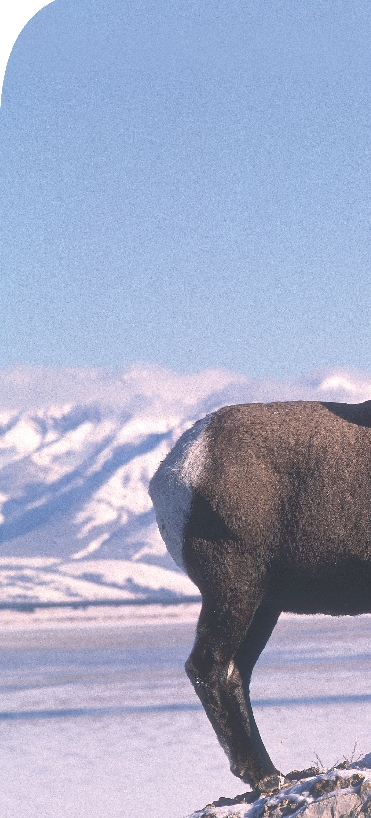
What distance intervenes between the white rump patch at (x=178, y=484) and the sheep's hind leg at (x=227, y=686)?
623 mm

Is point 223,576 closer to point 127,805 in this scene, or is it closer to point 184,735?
point 127,805

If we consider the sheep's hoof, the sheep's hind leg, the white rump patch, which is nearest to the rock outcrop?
the sheep's hoof

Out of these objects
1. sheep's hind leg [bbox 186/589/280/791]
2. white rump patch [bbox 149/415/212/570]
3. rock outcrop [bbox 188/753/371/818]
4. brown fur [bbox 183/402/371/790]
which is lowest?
rock outcrop [bbox 188/753/371/818]

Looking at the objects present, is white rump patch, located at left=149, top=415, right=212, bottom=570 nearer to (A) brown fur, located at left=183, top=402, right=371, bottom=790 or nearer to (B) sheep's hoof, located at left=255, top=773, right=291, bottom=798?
(A) brown fur, located at left=183, top=402, right=371, bottom=790

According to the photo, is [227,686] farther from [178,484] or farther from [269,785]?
[178,484]

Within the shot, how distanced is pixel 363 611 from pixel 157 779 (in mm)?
3603

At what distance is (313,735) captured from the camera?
13297 mm

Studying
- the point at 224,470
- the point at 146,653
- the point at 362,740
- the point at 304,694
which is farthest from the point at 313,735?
the point at 146,653

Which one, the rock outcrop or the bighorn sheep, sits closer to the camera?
the rock outcrop

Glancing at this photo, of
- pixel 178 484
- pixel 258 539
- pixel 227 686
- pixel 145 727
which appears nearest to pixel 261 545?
pixel 258 539

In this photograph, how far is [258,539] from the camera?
872 cm

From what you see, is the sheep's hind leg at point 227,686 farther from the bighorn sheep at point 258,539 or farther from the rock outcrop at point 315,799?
the rock outcrop at point 315,799

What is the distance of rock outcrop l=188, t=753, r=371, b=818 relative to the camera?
8.07 meters

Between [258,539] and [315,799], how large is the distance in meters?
1.97
